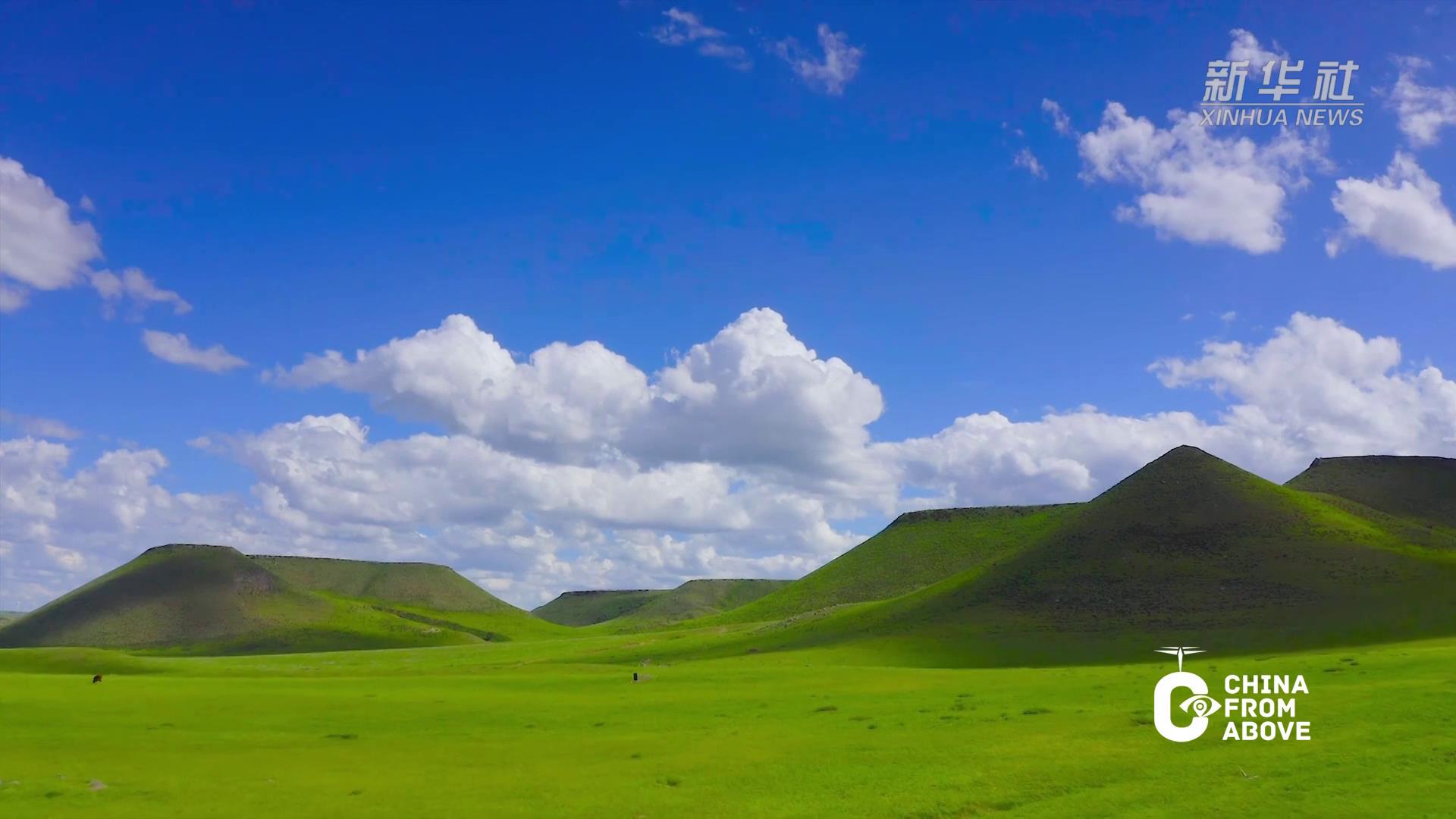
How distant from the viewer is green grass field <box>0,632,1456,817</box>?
90.7 ft

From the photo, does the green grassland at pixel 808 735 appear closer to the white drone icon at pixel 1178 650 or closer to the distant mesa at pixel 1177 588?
the distant mesa at pixel 1177 588

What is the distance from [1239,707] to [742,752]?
20.1 m

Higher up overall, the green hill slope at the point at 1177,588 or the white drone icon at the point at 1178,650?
the green hill slope at the point at 1177,588

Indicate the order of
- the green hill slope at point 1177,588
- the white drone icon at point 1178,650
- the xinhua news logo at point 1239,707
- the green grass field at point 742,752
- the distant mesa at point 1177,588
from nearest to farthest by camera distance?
the green grass field at point 742,752 → the xinhua news logo at point 1239,707 → the white drone icon at point 1178,650 → the green hill slope at point 1177,588 → the distant mesa at point 1177,588

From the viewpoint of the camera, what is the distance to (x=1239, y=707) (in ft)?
128

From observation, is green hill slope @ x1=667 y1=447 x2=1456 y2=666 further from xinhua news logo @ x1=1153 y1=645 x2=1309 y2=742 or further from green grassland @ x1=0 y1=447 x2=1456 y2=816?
xinhua news logo @ x1=1153 y1=645 x2=1309 y2=742

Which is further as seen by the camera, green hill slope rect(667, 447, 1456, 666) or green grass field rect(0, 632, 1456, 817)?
green hill slope rect(667, 447, 1456, 666)

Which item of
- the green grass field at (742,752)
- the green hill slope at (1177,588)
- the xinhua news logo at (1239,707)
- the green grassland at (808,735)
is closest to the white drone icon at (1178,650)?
the green grassland at (808,735)

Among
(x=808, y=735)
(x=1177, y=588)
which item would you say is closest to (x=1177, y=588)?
(x=1177, y=588)

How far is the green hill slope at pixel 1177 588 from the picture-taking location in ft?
352

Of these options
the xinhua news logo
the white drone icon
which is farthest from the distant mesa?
the xinhua news logo

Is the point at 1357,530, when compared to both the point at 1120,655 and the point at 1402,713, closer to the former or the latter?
the point at 1120,655

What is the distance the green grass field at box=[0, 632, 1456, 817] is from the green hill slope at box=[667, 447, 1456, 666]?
49856 mm

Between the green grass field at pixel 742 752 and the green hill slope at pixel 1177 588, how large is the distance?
49.9 metres
